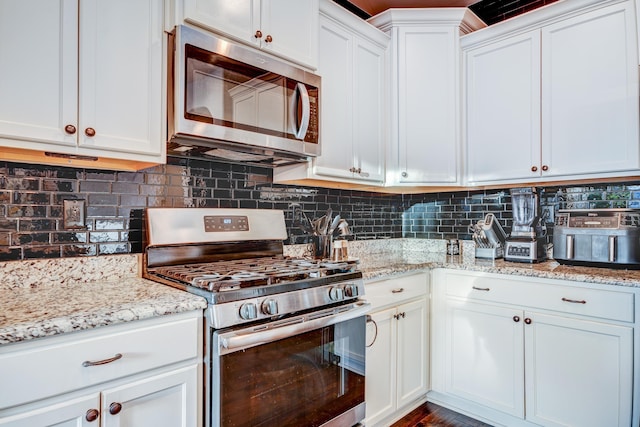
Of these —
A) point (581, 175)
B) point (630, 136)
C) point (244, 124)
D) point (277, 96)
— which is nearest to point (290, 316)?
point (244, 124)

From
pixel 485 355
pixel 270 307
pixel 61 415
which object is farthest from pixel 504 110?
pixel 61 415

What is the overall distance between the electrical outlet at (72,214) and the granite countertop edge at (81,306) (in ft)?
0.76

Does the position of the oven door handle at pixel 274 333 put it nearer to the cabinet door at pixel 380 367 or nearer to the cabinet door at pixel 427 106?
the cabinet door at pixel 380 367

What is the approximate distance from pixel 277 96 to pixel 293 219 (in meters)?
0.76

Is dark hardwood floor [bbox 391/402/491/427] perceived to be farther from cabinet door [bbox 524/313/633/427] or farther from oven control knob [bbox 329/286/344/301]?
oven control knob [bbox 329/286/344/301]

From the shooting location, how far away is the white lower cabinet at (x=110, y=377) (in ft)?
3.05

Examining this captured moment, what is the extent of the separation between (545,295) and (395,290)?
748 millimetres

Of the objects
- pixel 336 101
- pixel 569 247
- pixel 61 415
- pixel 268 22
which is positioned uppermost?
pixel 268 22

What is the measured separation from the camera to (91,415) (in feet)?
3.37

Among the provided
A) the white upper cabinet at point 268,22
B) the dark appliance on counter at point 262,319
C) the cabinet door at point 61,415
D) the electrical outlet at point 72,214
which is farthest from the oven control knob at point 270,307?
the white upper cabinet at point 268,22

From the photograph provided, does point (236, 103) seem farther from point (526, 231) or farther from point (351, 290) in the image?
point (526, 231)

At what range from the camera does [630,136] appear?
6.48ft

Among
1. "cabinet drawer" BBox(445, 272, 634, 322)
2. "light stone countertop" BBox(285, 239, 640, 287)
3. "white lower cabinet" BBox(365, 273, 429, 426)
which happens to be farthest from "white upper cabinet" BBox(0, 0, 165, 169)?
"cabinet drawer" BBox(445, 272, 634, 322)

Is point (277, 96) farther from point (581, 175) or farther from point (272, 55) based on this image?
point (581, 175)
